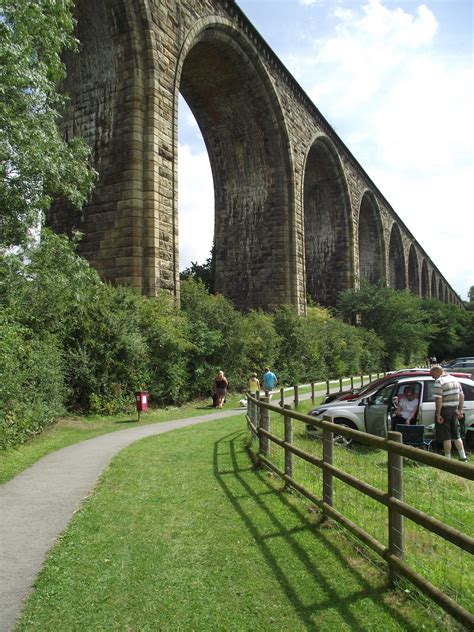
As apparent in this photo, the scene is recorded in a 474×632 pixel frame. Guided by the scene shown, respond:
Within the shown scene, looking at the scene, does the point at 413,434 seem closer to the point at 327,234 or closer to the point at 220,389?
the point at 220,389

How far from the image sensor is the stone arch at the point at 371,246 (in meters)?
51.1

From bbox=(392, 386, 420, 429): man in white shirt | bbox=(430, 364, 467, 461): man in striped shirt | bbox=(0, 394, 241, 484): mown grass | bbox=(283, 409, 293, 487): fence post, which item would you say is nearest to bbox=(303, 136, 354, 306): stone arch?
bbox=(0, 394, 241, 484): mown grass

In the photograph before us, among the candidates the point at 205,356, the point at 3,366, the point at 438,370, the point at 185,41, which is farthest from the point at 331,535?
the point at 185,41

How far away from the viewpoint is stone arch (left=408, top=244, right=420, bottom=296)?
74688mm

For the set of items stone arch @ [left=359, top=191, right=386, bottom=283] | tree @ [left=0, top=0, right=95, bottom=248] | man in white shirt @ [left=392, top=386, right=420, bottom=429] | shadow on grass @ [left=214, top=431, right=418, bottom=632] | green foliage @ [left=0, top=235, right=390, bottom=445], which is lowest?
shadow on grass @ [left=214, top=431, right=418, bottom=632]

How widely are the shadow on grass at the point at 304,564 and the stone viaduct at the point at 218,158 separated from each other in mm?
11200

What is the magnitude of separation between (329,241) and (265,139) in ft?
46.2

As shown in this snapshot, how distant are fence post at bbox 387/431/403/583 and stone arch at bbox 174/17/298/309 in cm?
2345

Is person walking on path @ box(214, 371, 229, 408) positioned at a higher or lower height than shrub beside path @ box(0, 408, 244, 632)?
higher

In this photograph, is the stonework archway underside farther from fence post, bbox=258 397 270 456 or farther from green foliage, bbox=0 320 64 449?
fence post, bbox=258 397 270 456

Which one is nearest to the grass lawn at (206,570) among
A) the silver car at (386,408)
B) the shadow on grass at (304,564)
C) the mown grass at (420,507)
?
the shadow on grass at (304,564)

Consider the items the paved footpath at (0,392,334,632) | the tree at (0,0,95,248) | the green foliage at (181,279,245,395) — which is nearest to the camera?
the paved footpath at (0,392,334,632)

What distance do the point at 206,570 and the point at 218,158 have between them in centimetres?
2684

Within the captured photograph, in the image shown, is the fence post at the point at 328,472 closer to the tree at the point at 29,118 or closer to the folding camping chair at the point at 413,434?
the folding camping chair at the point at 413,434
